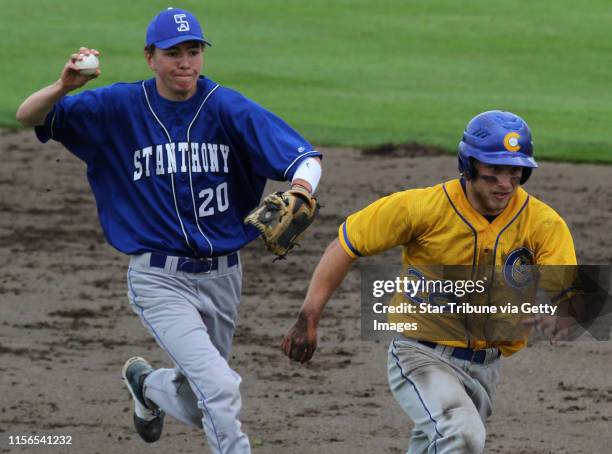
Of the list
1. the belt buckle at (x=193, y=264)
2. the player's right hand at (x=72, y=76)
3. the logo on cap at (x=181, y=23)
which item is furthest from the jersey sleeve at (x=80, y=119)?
the belt buckle at (x=193, y=264)

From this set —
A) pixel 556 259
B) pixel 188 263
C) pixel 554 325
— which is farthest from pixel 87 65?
pixel 554 325

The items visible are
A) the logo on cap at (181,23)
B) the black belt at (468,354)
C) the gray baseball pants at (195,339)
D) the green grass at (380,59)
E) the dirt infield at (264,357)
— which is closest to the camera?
the black belt at (468,354)

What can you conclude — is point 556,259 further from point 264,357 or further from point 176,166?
point 264,357

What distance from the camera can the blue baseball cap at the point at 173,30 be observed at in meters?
6.25

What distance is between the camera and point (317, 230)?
12.0 metres

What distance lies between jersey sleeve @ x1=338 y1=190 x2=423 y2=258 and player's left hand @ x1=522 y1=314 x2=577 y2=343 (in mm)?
598

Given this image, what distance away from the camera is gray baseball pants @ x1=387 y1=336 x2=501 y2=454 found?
17.5 ft

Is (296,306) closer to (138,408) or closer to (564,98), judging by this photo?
(138,408)

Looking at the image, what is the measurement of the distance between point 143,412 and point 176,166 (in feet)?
4.60

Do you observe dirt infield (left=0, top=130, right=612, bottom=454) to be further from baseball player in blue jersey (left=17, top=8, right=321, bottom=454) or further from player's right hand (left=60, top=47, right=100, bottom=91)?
player's right hand (left=60, top=47, right=100, bottom=91)

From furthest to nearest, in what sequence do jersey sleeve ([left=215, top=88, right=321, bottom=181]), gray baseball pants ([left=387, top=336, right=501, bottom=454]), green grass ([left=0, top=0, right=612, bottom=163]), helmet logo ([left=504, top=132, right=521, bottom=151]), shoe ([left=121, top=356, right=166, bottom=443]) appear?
green grass ([left=0, top=0, right=612, bottom=163]) → shoe ([left=121, top=356, right=166, bottom=443]) → jersey sleeve ([left=215, top=88, right=321, bottom=181]) → helmet logo ([left=504, top=132, right=521, bottom=151]) → gray baseball pants ([left=387, top=336, right=501, bottom=454])

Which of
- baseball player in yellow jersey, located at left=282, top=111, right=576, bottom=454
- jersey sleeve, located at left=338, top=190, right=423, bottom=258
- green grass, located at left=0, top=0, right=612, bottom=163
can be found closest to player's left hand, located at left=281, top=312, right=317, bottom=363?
baseball player in yellow jersey, located at left=282, top=111, right=576, bottom=454

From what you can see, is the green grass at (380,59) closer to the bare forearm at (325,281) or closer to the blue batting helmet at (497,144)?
the blue batting helmet at (497,144)

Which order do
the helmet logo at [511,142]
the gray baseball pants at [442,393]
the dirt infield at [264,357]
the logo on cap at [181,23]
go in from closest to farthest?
1. the gray baseball pants at [442,393]
2. the helmet logo at [511,142]
3. the logo on cap at [181,23]
4. the dirt infield at [264,357]
